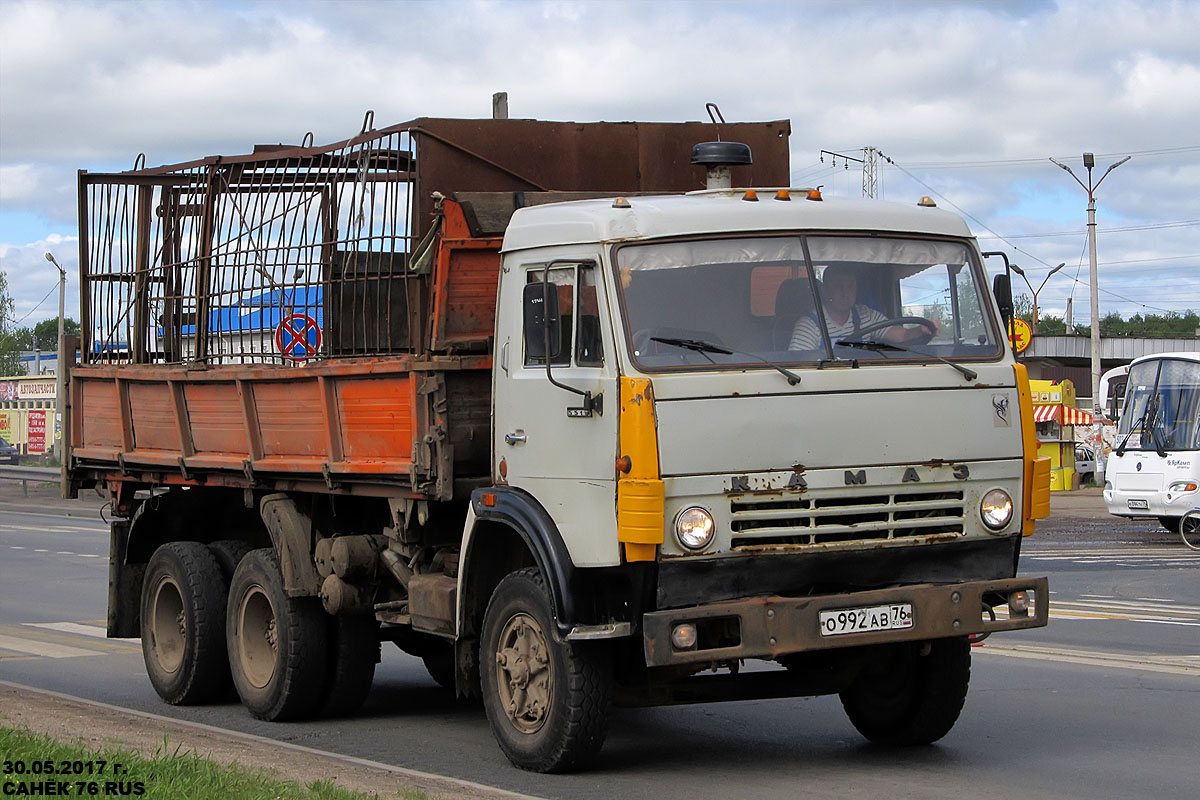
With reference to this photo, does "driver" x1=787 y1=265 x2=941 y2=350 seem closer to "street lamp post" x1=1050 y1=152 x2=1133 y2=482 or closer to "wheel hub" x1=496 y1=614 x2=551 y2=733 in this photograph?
"wheel hub" x1=496 y1=614 x2=551 y2=733

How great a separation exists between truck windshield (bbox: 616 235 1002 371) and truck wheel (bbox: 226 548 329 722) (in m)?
3.54

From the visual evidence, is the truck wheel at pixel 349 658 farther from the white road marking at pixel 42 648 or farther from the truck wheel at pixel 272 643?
the white road marking at pixel 42 648

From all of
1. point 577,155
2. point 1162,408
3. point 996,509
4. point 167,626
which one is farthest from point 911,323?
point 1162,408

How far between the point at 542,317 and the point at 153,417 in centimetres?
460

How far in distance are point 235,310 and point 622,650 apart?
4206 millimetres

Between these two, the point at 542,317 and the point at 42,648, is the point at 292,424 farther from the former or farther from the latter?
the point at 42,648

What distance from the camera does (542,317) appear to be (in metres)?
7.67

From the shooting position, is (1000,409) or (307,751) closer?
(1000,409)

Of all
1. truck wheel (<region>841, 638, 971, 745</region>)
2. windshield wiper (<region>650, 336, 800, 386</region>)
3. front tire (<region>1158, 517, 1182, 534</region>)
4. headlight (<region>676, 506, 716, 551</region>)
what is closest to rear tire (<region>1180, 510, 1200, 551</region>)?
front tire (<region>1158, 517, 1182, 534</region>)

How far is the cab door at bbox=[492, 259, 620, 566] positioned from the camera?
24.1 ft

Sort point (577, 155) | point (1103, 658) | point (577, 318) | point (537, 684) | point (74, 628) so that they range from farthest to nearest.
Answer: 1. point (74, 628)
2. point (1103, 658)
3. point (577, 155)
4. point (537, 684)
5. point (577, 318)

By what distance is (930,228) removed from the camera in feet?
26.6

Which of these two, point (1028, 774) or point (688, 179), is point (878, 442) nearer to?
point (1028, 774)

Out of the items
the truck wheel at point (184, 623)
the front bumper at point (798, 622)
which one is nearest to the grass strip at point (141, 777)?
the front bumper at point (798, 622)
